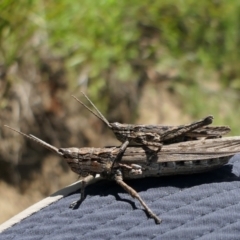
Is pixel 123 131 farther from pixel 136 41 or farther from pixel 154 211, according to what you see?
pixel 136 41

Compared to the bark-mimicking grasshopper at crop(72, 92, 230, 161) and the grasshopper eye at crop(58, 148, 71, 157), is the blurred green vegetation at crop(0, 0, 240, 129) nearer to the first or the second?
the grasshopper eye at crop(58, 148, 71, 157)

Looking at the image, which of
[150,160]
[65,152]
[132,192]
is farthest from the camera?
[65,152]

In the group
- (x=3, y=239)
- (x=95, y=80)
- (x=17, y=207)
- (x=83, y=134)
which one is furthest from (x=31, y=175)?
(x=3, y=239)

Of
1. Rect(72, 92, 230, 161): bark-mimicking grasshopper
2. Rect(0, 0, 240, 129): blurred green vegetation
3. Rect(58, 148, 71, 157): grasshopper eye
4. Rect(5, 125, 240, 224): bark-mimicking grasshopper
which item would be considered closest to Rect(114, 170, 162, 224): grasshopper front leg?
Rect(5, 125, 240, 224): bark-mimicking grasshopper

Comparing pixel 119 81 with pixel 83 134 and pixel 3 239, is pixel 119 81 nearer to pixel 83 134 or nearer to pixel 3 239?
pixel 83 134

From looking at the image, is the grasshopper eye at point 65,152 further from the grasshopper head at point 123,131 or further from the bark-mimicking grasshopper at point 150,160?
the grasshopper head at point 123,131

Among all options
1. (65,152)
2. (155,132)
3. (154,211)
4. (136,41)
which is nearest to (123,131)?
(155,132)
